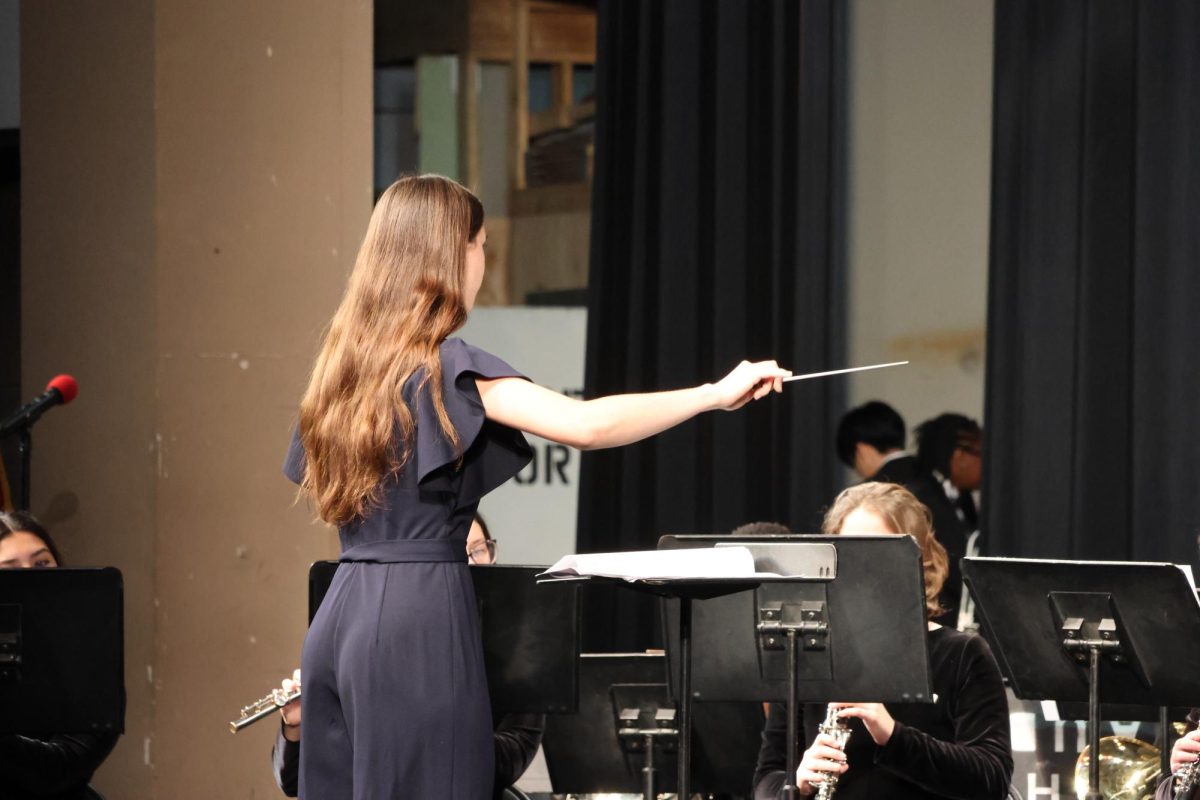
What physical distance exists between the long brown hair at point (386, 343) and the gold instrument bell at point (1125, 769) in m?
2.39

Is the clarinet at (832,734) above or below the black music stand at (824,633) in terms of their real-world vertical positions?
below

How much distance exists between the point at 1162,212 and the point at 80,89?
3.16 metres

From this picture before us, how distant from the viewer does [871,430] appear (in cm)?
554

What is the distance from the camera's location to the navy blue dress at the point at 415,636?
233 cm

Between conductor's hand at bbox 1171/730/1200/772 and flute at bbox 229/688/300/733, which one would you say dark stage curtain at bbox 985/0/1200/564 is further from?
flute at bbox 229/688/300/733

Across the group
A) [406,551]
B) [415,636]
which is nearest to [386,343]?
[406,551]

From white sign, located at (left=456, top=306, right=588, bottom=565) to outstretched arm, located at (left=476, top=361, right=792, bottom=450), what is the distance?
12.3 ft

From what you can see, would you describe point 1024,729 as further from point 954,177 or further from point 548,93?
point 548,93

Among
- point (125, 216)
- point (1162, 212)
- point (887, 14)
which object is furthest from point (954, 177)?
point (125, 216)

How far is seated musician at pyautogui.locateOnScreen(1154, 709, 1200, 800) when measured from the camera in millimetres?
3154

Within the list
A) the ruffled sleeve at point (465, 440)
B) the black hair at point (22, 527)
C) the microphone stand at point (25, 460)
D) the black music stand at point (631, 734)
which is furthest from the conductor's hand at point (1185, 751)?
the microphone stand at point (25, 460)

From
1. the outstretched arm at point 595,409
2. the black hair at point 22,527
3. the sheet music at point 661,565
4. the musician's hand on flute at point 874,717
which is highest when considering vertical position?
the outstretched arm at point 595,409

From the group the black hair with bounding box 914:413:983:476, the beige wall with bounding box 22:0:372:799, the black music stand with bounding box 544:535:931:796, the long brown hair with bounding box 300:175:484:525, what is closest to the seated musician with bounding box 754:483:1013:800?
the black music stand with bounding box 544:535:931:796

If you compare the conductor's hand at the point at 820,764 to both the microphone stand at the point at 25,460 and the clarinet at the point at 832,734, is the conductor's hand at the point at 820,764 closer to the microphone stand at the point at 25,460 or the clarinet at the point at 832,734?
the clarinet at the point at 832,734
